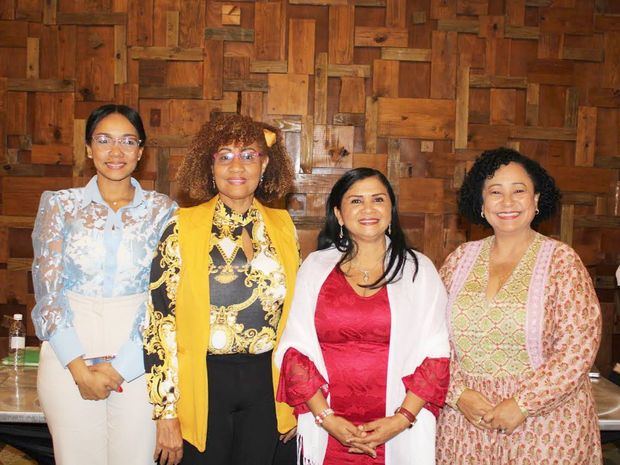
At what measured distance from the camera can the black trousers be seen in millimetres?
2029

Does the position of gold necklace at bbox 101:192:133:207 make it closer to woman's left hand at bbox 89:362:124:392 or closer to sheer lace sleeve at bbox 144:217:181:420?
sheer lace sleeve at bbox 144:217:181:420

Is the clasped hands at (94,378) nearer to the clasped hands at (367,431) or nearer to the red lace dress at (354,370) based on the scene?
the red lace dress at (354,370)

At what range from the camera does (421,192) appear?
437cm

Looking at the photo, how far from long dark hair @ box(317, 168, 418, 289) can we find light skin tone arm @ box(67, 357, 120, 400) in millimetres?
858

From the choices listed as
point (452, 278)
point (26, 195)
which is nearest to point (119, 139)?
point (452, 278)

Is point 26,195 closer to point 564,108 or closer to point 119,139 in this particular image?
point 119,139

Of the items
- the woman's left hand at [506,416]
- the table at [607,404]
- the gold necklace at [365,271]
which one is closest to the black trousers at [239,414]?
the gold necklace at [365,271]

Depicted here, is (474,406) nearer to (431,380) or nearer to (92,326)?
(431,380)

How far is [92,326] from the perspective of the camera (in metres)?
2.07

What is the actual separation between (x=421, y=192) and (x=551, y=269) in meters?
2.41

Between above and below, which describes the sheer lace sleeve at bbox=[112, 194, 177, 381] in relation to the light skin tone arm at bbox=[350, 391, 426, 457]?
above

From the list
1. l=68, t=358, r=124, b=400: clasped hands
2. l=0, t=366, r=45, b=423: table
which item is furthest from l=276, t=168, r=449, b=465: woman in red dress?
l=0, t=366, r=45, b=423: table

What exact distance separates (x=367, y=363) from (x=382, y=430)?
0.70ft

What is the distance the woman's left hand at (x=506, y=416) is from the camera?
6.29 ft
